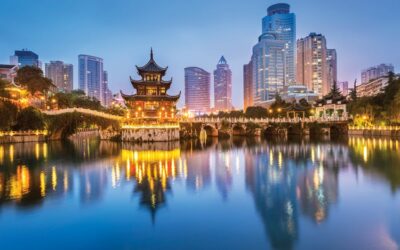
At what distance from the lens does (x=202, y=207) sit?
54.6ft

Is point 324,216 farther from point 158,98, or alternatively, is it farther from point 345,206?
point 158,98

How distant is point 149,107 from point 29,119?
20915 millimetres

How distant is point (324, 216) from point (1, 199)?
16244mm

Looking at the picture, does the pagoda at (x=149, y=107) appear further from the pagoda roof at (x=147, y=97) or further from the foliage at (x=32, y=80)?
the foliage at (x=32, y=80)

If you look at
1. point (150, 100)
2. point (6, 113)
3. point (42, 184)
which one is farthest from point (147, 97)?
point (42, 184)

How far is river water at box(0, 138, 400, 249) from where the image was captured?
12133 millimetres

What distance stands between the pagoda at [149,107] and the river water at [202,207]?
30.3 meters

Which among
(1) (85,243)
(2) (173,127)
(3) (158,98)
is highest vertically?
(3) (158,98)

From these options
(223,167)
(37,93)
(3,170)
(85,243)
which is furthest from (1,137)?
(85,243)

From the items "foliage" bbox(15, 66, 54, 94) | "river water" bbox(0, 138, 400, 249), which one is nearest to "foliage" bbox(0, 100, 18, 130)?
"foliage" bbox(15, 66, 54, 94)

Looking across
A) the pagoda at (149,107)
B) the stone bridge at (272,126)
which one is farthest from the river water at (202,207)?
the stone bridge at (272,126)

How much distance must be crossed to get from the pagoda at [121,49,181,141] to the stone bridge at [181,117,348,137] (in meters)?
14.0

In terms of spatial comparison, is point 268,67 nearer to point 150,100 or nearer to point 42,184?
point 150,100

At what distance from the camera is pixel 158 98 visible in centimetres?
5866
